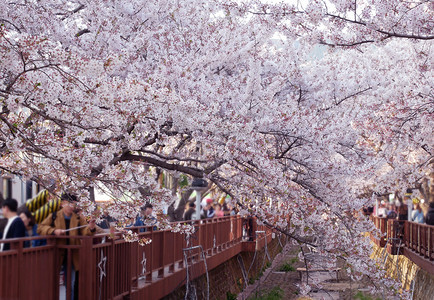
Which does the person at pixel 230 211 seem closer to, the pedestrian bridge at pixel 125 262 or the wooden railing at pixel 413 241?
the pedestrian bridge at pixel 125 262

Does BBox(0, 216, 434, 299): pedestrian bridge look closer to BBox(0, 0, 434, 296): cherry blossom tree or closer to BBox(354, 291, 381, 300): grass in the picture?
BBox(0, 0, 434, 296): cherry blossom tree

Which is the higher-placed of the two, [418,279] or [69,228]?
[69,228]

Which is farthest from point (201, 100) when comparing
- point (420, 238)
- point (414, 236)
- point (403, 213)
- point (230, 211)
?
point (403, 213)

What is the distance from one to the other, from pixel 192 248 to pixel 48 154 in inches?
308

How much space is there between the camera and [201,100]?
10688mm

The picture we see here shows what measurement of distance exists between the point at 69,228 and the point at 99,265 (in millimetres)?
608

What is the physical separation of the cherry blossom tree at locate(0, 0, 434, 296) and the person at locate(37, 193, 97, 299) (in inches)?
Result: 20.1

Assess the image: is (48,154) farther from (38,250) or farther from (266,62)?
(266,62)

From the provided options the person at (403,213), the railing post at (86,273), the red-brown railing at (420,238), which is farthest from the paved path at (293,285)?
the railing post at (86,273)

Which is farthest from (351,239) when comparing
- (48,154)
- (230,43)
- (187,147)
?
(187,147)

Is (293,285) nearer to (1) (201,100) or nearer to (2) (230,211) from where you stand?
(2) (230,211)

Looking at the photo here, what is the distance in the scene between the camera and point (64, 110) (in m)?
7.14

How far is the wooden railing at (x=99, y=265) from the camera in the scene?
675cm

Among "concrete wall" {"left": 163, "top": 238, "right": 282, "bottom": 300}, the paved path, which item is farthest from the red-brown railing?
"concrete wall" {"left": 163, "top": 238, "right": 282, "bottom": 300}
